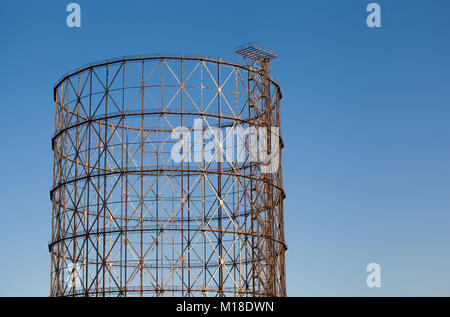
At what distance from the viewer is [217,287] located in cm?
3622

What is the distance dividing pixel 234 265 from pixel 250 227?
238 cm

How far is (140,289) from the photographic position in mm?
34906

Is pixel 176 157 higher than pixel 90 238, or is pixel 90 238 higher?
pixel 176 157

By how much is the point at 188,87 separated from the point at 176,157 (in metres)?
5.38
